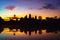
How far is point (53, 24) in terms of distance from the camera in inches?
5969

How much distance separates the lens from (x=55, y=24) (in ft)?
494

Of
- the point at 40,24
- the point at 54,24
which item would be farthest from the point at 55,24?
the point at 40,24

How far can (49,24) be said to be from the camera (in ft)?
511

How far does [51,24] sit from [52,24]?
2.81ft

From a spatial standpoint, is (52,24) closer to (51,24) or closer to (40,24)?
(51,24)

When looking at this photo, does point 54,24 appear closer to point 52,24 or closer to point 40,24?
point 52,24

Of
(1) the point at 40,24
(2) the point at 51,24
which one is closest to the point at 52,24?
(2) the point at 51,24

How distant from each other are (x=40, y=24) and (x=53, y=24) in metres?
11.1

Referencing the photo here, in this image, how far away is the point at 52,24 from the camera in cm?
15125

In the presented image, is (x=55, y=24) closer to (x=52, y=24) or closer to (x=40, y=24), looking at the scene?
(x=52, y=24)

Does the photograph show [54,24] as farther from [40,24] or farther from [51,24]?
[40,24]

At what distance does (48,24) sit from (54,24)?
6798mm

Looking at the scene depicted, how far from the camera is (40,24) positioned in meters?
157

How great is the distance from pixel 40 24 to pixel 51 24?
9.76 meters
